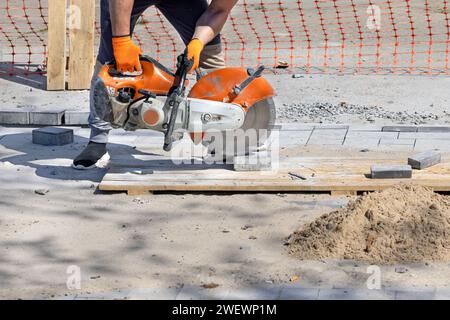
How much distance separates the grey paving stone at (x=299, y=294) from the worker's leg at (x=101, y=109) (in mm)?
2484

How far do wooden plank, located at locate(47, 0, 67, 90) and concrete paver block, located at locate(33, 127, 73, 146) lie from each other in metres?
1.75

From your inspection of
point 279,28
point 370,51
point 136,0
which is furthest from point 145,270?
point 279,28

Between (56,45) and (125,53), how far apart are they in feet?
10.3

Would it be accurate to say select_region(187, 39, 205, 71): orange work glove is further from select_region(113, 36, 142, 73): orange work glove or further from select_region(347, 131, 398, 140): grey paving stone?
select_region(347, 131, 398, 140): grey paving stone

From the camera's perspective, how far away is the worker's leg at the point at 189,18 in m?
7.73

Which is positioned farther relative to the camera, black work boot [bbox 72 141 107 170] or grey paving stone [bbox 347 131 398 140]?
grey paving stone [bbox 347 131 398 140]

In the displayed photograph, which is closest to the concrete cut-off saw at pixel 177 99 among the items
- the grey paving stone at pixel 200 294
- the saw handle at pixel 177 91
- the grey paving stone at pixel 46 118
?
the saw handle at pixel 177 91

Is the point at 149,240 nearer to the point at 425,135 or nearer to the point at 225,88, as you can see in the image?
the point at 225,88

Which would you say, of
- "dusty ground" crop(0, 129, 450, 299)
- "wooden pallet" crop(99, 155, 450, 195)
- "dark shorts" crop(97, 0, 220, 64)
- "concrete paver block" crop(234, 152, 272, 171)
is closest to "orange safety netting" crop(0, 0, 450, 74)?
"dark shorts" crop(97, 0, 220, 64)

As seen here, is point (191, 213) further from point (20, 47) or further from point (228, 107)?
point (20, 47)

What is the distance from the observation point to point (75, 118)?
9102mm

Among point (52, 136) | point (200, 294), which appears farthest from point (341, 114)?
point (200, 294)

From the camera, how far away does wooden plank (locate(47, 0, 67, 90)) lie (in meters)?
10.1

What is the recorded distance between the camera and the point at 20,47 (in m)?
12.2
